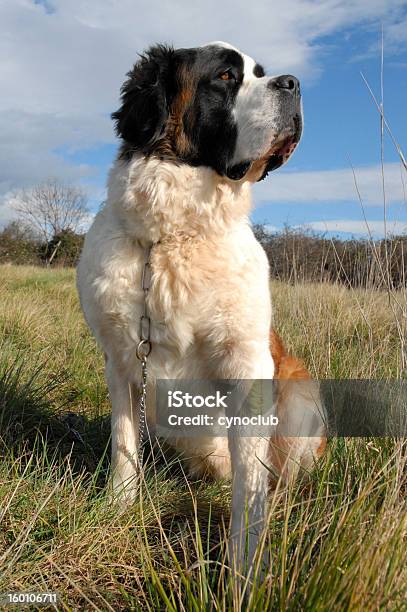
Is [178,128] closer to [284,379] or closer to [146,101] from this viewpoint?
[146,101]

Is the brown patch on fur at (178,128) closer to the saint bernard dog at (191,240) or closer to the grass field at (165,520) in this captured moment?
the saint bernard dog at (191,240)

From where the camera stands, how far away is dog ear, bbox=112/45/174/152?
2311 millimetres

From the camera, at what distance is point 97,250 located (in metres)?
2.24

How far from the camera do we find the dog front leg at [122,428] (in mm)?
2293

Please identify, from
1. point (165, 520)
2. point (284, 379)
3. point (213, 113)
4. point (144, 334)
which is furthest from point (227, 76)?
point (165, 520)

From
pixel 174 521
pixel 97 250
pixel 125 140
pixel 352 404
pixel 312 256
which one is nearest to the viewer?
pixel 174 521

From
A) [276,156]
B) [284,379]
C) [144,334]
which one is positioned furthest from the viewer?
[284,379]

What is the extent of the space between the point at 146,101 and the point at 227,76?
1.16 feet

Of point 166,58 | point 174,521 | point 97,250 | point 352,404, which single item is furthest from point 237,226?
point 174,521

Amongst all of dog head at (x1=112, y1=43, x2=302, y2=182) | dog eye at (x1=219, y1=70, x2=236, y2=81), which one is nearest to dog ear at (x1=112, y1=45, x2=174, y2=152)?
dog head at (x1=112, y1=43, x2=302, y2=182)

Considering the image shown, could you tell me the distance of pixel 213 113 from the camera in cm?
234

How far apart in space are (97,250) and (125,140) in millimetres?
507

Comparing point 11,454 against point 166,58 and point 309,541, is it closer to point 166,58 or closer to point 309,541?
point 309,541

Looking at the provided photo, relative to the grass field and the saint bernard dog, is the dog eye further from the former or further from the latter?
the grass field
